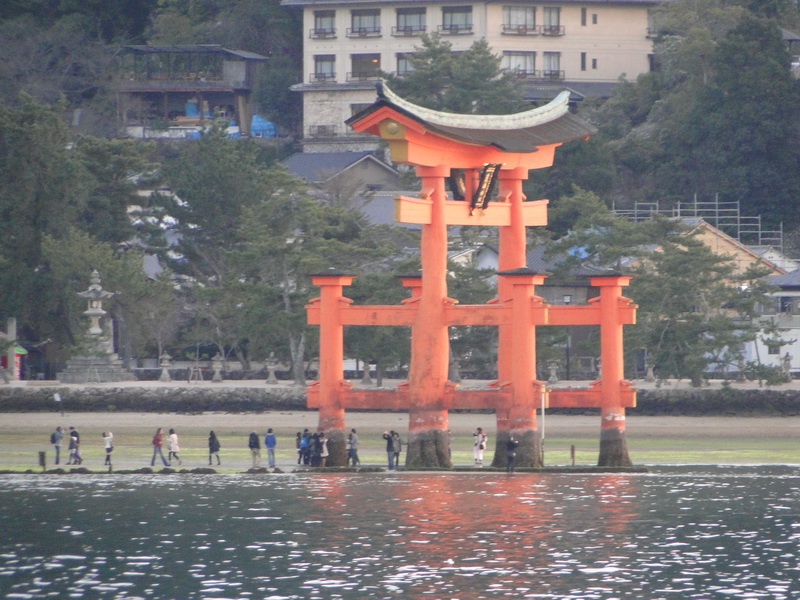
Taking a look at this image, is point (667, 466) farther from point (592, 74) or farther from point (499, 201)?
point (592, 74)

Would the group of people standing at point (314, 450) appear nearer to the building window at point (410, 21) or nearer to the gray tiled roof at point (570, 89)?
the gray tiled roof at point (570, 89)

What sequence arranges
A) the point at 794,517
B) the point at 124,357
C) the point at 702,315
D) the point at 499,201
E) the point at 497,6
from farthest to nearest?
1. the point at 497,6
2. the point at 124,357
3. the point at 702,315
4. the point at 499,201
5. the point at 794,517

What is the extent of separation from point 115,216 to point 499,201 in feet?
120

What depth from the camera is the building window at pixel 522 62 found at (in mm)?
111375

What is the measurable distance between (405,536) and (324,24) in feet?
255

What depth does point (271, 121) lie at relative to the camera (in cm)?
11719

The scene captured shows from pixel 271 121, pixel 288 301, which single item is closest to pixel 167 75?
pixel 271 121

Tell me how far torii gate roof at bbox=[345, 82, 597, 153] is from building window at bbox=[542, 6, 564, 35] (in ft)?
198

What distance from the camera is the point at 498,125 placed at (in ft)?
161

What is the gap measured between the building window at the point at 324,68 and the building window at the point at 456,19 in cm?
825

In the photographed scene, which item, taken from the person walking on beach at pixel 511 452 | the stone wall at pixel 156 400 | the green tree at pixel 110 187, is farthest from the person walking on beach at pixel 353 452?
the green tree at pixel 110 187

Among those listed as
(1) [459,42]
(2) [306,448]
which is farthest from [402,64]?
(2) [306,448]

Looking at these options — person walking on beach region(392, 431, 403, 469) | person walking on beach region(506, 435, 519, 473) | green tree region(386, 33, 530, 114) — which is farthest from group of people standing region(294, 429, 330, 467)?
green tree region(386, 33, 530, 114)

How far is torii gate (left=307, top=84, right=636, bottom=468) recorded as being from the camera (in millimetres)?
46406
